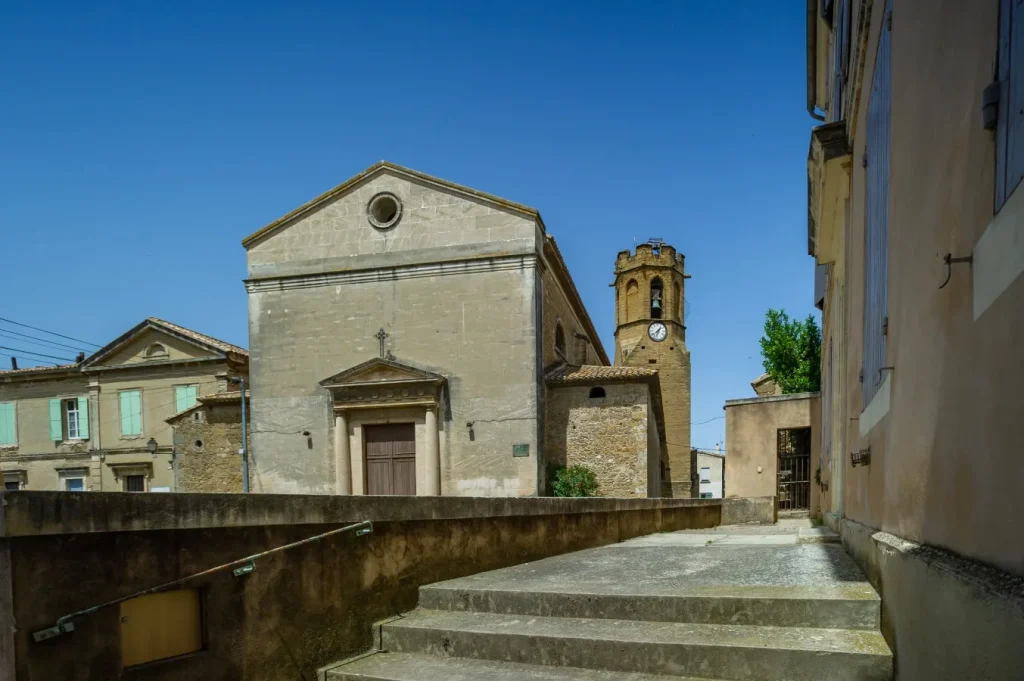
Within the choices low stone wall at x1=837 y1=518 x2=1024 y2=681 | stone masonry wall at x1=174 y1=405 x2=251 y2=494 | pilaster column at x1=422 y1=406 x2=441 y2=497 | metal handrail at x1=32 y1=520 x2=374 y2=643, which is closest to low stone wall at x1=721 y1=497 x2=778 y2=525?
pilaster column at x1=422 y1=406 x2=441 y2=497

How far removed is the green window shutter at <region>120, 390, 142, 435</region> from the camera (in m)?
26.1

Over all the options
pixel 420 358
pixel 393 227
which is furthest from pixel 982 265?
Answer: pixel 393 227

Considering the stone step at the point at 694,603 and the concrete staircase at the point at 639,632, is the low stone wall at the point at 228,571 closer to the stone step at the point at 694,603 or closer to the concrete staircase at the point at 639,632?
the concrete staircase at the point at 639,632

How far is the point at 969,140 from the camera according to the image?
1854 millimetres

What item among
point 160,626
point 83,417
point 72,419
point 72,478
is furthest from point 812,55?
point 72,478

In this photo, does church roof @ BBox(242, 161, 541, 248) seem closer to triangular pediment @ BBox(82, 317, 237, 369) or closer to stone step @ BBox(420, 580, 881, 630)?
triangular pediment @ BBox(82, 317, 237, 369)

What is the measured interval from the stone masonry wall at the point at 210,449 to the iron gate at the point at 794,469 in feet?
53.3

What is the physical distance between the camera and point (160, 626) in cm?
266

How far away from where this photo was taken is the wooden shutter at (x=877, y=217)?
373 cm

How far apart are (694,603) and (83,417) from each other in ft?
99.3

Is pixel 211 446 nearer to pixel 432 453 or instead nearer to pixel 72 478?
pixel 432 453

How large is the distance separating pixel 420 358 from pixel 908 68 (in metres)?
16.1

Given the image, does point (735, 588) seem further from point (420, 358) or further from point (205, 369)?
point (205, 369)

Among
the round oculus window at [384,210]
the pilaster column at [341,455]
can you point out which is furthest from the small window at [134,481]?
the round oculus window at [384,210]
